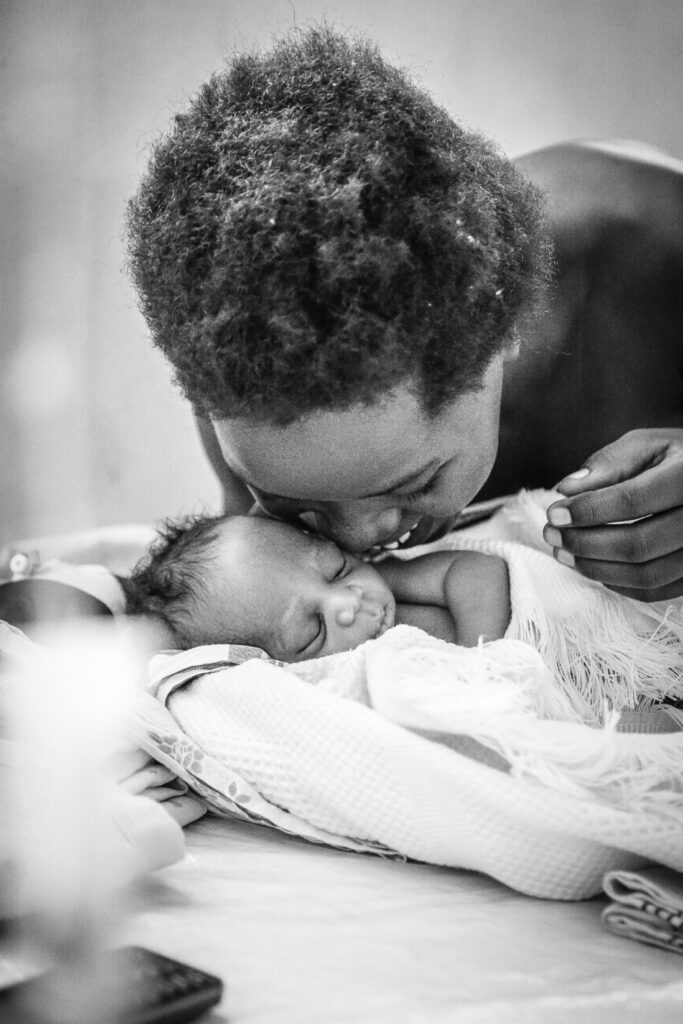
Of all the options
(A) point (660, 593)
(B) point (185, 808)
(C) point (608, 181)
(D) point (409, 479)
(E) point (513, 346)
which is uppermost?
(C) point (608, 181)

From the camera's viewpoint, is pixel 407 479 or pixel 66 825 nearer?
pixel 66 825

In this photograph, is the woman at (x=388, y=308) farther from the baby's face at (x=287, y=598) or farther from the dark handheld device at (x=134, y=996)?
the dark handheld device at (x=134, y=996)

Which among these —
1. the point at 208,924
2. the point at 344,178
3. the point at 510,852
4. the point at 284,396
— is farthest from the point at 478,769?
the point at 344,178

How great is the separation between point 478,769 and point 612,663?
0.27 meters

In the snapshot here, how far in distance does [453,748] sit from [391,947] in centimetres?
16

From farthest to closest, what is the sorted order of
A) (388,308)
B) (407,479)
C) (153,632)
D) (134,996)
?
(153,632), (407,479), (388,308), (134,996)

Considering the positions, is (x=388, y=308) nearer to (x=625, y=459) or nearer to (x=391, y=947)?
(x=625, y=459)

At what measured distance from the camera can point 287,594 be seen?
832mm

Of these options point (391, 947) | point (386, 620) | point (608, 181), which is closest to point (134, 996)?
point (391, 947)

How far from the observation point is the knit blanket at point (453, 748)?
52 centimetres

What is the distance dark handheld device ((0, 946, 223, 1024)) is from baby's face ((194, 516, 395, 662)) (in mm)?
432

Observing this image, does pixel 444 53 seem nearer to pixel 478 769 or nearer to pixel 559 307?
pixel 559 307

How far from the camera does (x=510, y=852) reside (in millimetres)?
528

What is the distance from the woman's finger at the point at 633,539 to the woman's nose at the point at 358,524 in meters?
0.15
